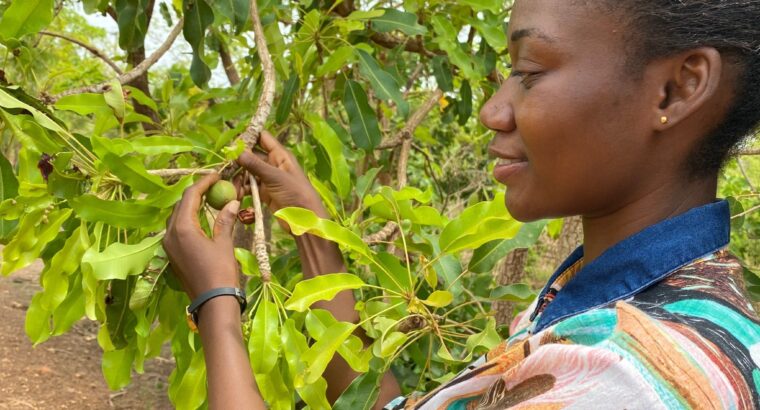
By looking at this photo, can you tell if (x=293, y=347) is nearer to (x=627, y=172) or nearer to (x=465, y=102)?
(x=627, y=172)

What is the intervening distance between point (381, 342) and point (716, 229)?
0.68 m

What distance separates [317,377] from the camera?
4.38 ft

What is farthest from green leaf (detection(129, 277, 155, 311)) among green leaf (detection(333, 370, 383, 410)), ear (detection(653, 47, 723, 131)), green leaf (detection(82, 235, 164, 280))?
ear (detection(653, 47, 723, 131))

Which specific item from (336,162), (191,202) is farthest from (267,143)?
(191,202)

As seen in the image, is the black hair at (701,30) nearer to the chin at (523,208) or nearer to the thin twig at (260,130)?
the chin at (523,208)

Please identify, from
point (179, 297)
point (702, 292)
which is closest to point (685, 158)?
point (702, 292)

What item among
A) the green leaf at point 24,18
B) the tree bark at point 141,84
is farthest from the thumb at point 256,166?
the tree bark at point 141,84

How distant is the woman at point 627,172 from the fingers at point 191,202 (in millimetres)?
579

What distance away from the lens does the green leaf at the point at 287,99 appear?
218cm

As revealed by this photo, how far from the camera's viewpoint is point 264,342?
4.44 feet

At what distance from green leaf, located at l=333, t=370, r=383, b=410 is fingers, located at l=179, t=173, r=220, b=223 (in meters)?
0.47

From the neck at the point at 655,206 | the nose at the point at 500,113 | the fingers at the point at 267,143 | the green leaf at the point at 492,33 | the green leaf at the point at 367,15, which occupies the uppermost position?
the green leaf at the point at 367,15

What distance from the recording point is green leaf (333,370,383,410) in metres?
1.54

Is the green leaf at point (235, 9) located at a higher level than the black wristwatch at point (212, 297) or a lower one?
higher
